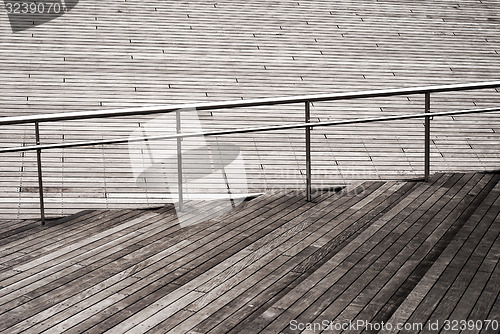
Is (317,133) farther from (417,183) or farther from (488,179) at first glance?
(488,179)

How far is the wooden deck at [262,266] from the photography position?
3.99 meters

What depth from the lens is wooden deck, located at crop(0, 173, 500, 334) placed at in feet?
13.1

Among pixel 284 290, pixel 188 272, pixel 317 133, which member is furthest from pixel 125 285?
pixel 317 133

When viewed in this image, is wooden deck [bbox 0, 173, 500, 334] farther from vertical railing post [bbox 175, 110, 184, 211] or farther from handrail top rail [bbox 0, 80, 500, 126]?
handrail top rail [bbox 0, 80, 500, 126]

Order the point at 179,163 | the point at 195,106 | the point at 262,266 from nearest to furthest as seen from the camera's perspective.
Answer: the point at 262,266
the point at 195,106
the point at 179,163

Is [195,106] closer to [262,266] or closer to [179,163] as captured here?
[179,163]

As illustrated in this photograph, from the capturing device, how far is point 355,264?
4.73m

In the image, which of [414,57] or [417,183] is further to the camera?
[414,57]

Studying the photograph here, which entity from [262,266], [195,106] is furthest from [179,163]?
[262,266]

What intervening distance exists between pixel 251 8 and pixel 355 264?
8517 mm

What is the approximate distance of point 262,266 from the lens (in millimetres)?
4742

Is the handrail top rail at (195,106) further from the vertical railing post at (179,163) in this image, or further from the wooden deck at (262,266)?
the wooden deck at (262,266)

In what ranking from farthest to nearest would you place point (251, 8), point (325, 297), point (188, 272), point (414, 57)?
1. point (251, 8)
2. point (414, 57)
3. point (188, 272)
4. point (325, 297)

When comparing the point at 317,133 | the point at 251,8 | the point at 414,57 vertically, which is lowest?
the point at 317,133
